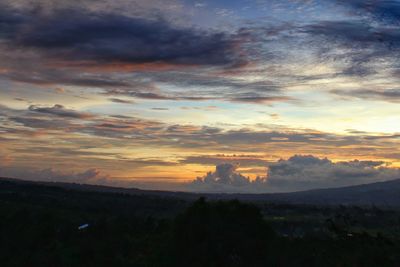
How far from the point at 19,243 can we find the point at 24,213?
22.6 meters

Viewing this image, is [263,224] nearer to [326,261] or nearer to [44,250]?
[326,261]

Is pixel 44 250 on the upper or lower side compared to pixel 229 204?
lower

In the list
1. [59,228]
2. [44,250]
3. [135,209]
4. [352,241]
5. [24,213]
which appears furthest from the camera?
[135,209]

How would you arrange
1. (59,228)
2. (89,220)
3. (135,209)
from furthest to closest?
(135,209), (89,220), (59,228)

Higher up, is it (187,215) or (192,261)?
(187,215)

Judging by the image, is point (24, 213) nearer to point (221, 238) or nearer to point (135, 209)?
point (221, 238)

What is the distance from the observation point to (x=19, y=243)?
144ft

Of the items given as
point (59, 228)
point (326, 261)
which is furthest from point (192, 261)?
point (59, 228)

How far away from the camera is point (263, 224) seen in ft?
117

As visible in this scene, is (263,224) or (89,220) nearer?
(263,224)

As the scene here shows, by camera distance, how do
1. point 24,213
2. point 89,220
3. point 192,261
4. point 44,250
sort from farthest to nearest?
point 89,220 < point 24,213 < point 44,250 < point 192,261

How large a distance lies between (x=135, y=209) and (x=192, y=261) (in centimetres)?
8748

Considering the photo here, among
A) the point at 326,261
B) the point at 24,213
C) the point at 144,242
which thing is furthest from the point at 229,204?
the point at 24,213

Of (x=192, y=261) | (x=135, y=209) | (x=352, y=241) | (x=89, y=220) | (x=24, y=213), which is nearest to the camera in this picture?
(x=192, y=261)
